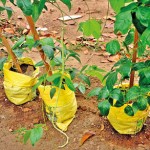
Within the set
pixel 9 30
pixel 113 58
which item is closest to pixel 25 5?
pixel 113 58

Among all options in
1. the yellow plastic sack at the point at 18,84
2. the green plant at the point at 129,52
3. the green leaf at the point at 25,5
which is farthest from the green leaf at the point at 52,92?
the green leaf at the point at 25,5

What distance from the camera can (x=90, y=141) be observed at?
179 centimetres

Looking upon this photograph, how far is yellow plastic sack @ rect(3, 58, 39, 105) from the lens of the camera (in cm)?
194

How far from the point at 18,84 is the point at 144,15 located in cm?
118

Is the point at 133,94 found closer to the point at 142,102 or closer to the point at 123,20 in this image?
the point at 142,102

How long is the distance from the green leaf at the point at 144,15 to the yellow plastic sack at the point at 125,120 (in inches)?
29.8

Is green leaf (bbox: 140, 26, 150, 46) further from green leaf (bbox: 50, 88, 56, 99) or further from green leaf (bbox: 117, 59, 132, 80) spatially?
green leaf (bbox: 50, 88, 56, 99)

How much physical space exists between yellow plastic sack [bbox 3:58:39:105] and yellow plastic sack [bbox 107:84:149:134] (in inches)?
22.2

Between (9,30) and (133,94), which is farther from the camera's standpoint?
(9,30)

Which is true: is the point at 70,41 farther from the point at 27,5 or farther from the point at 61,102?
the point at 27,5

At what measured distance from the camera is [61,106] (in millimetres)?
1813

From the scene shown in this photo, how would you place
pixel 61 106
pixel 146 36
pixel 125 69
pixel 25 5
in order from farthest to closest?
1. pixel 61 106
2. pixel 125 69
3. pixel 25 5
4. pixel 146 36

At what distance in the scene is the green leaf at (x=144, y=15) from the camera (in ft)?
3.09

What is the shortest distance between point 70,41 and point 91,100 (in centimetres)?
89
